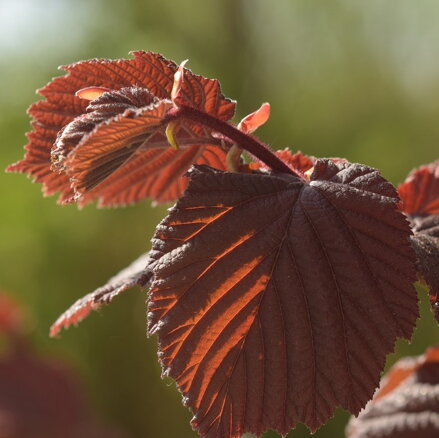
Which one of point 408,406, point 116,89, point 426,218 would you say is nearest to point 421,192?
point 426,218

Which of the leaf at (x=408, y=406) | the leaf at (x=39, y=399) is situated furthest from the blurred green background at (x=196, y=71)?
the leaf at (x=408, y=406)

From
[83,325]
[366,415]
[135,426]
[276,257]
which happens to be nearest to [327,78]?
[83,325]

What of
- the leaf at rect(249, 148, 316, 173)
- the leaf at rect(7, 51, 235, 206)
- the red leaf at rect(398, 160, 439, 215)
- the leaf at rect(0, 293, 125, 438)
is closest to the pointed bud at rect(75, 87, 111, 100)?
the leaf at rect(7, 51, 235, 206)

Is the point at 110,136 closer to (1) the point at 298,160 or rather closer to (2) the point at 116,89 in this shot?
(2) the point at 116,89

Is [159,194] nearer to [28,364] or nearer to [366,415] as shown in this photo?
[366,415]

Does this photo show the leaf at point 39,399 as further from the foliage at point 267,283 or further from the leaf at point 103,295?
the foliage at point 267,283

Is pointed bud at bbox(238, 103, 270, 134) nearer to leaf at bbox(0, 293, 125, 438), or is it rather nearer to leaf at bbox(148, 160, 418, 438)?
leaf at bbox(148, 160, 418, 438)
